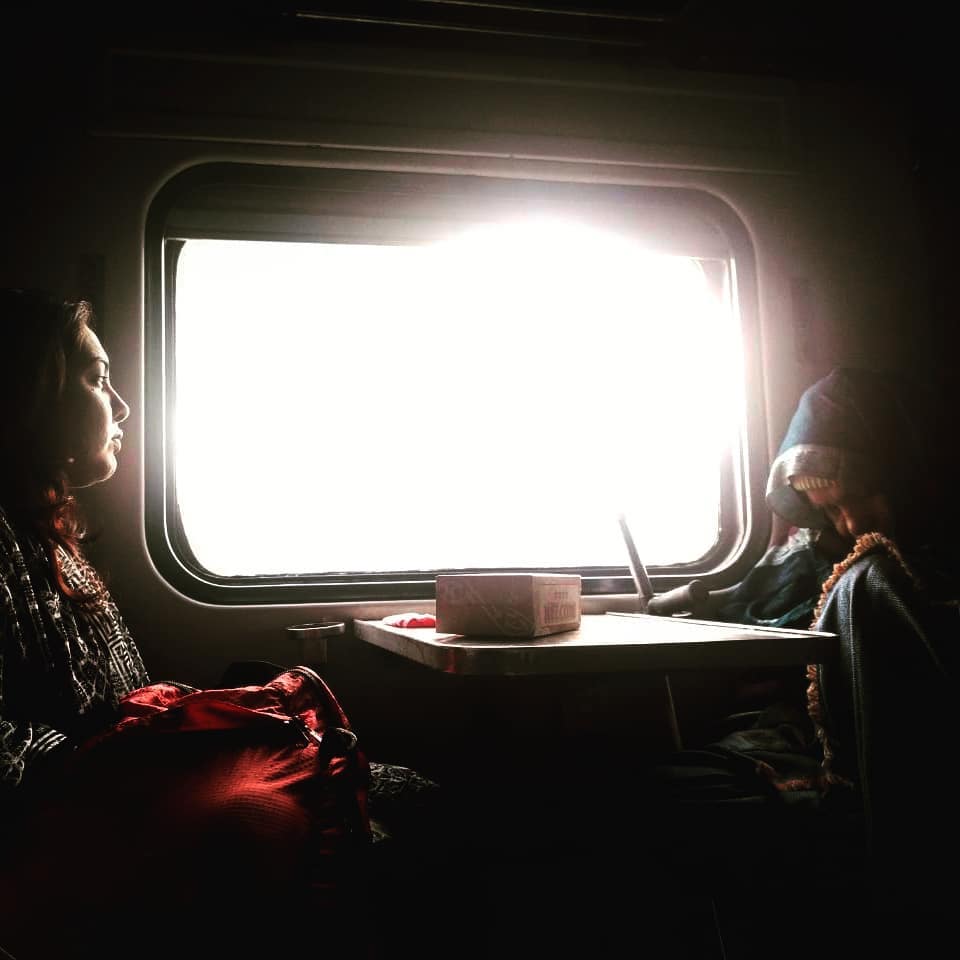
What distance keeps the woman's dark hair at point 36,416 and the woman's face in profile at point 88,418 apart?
3 centimetres

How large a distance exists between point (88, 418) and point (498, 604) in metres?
1.06

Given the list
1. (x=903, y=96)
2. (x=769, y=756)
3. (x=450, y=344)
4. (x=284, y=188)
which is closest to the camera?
(x=769, y=756)

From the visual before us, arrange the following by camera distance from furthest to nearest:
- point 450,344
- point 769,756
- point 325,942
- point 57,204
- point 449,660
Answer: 1. point 450,344
2. point 57,204
3. point 769,756
4. point 449,660
5. point 325,942

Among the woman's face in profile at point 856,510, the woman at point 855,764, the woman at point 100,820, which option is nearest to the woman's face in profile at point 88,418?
the woman at point 100,820

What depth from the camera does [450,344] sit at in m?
2.34

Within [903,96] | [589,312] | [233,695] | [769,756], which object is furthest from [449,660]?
[903,96]

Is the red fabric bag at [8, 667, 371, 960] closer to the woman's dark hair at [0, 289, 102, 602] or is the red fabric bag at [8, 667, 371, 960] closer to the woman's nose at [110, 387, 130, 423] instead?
the woman's dark hair at [0, 289, 102, 602]

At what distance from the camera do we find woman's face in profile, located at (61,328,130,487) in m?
1.71

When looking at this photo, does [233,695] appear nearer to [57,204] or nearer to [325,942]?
[325,942]

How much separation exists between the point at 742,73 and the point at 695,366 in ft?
2.98

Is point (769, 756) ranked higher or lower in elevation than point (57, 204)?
lower

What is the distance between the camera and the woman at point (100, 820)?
878 mm

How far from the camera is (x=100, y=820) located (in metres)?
0.95

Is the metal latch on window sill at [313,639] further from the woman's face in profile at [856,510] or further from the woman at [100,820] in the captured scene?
the woman's face in profile at [856,510]
